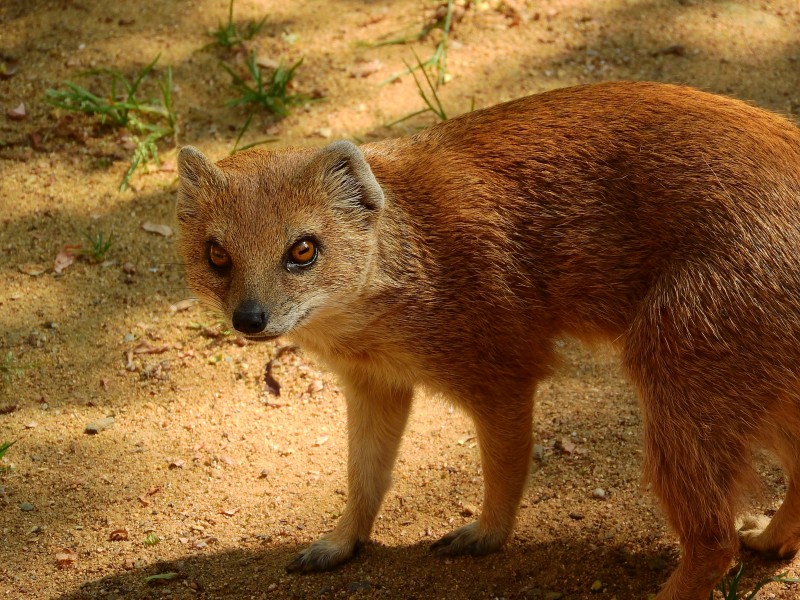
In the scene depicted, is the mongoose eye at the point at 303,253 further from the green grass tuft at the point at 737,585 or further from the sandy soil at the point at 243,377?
the green grass tuft at the point at 737,585

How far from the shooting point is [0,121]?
25.3 feet

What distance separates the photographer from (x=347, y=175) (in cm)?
441

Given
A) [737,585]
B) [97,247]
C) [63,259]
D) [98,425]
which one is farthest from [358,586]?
[63,259]

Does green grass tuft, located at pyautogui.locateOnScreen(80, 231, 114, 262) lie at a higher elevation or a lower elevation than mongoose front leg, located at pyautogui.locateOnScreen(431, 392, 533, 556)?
lower

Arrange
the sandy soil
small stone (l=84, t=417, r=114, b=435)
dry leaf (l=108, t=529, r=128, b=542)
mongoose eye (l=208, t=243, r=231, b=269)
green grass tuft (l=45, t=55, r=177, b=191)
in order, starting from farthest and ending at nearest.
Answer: green grass tuft (l=45, t=55, r=177, b=191) < small stone (l=84, t=417, r=114, b=435) < dry leaf (l=108, t=529, r=128, b=542) < the sandy soil < mongoose eye (l=208, t=243, r=231, b=269)

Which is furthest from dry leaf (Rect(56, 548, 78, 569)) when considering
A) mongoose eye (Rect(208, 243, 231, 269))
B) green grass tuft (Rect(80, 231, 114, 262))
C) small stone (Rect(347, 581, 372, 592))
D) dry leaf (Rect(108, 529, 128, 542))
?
green grass tuft (Rect(80, 231, 114, 262))

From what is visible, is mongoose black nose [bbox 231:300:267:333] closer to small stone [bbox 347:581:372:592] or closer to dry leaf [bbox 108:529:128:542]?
small stone [bbox 347:581:372:592]

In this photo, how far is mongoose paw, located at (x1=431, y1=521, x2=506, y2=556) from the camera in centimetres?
499

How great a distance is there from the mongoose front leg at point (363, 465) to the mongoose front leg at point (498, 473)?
40 centimetres

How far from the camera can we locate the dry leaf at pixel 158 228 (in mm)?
7000

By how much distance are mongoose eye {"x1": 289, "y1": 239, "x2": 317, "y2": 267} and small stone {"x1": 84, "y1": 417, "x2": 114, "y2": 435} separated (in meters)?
2.24

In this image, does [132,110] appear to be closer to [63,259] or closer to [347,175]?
[63,259]

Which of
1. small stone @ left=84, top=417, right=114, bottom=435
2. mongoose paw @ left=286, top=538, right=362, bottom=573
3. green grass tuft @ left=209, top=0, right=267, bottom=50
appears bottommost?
small stone @ left=84, top=417, right=114, bottom=435

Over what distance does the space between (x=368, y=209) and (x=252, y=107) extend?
3.64 meters
